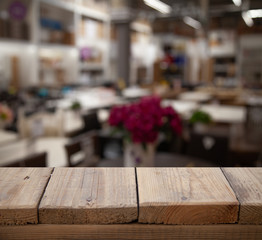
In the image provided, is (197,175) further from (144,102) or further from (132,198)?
(144,102)

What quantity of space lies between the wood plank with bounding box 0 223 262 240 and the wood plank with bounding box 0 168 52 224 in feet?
0.09

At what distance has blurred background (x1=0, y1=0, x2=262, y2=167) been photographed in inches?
147

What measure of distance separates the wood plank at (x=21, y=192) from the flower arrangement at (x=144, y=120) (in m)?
1.54

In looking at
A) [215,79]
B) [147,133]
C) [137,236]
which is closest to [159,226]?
[137,236]

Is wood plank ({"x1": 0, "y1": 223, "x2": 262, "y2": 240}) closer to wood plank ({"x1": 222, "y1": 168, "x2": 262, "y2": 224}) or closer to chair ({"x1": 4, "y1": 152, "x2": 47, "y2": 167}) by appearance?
wood plank ({"x1": 222, "y1": 168, "x2": 262, "y2": 224})

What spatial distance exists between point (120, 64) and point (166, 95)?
2915 mm

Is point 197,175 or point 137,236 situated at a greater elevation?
Answer: point 197,175

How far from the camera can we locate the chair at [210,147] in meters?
3.63

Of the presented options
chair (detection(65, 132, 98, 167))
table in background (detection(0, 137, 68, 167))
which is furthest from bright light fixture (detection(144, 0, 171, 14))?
chair (detection(65, 132, 98, 167))

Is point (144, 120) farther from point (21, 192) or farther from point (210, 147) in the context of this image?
point (21, 192)

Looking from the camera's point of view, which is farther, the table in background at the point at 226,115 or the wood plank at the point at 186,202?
the table in background at the point at 226,115

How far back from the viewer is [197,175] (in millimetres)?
966

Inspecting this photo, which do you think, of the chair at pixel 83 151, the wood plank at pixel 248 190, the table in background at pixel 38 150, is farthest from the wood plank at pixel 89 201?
the table in background at pixel 38 150

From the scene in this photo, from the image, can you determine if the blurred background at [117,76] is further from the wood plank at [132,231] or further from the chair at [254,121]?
the wood plank at [132,231]
